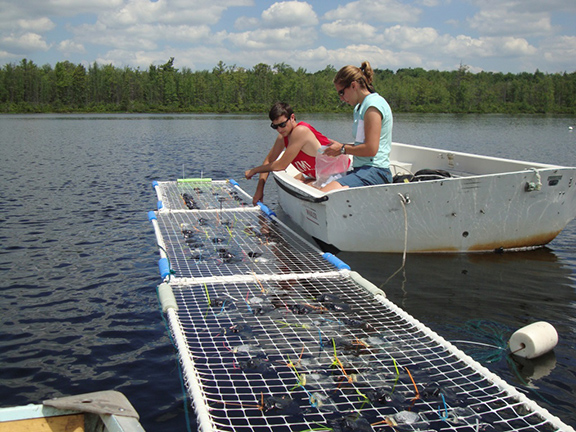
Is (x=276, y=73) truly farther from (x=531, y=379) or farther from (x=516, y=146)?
(x=531, y=379)

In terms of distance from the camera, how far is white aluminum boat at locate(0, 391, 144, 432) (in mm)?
2213

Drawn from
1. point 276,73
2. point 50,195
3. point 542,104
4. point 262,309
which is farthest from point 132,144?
point 542,104

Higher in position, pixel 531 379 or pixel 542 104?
pixel 542 104

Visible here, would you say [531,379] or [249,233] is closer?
[531,379]

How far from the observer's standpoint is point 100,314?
507 centimetres

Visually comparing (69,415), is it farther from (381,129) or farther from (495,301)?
(381,129)

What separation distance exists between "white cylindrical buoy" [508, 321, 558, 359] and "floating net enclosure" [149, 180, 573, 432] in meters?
0.70

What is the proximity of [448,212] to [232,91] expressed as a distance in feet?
337

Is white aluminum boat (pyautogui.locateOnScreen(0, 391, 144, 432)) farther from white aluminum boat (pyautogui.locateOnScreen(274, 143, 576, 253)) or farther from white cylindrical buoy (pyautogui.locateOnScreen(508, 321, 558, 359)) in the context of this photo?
white aluminum boat (pyautogui.locateOnScreen(274, 143, 576, 253))

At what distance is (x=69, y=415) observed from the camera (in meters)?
2.30

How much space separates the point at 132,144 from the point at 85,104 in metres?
76.2

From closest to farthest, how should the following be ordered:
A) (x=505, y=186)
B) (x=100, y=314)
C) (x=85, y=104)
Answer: (x=100, y=314)
(x=505, y=186)
(x=85, y=104)

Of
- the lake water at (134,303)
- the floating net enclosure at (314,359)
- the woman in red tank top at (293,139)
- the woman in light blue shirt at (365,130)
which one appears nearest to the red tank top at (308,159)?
the woman in red tank top at (293,139)

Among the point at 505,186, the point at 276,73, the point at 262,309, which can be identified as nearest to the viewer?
the point at 262,309
